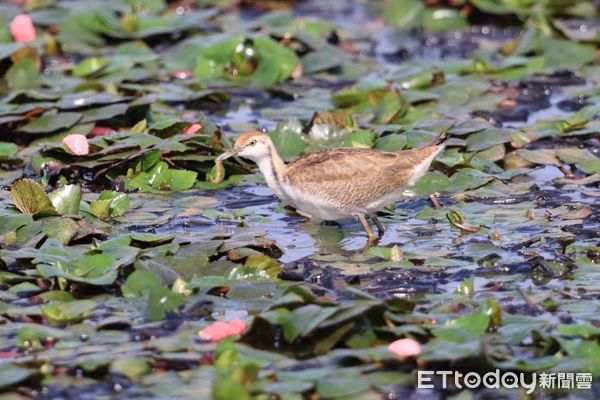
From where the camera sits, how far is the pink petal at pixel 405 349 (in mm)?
6133

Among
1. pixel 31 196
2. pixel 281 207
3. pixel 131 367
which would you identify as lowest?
pixel 281 207

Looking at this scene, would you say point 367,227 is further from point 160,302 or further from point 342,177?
point 160,302

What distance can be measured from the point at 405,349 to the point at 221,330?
3.34 feet

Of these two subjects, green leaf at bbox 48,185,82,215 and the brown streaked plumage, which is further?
the brown streaked plumage

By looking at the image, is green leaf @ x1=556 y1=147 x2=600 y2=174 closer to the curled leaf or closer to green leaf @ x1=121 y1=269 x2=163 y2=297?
green leaf @ x1=121 y1=269 x2=163 y2=297

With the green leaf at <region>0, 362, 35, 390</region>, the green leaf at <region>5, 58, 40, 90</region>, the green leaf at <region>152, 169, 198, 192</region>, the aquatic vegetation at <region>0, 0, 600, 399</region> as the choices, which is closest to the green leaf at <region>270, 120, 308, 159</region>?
the aquatic vegetation at <region>0, 0, 600, 399</region>

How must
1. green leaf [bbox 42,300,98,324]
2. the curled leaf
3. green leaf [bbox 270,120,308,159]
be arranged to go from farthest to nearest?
green leaf [bbox 270,120,308,159] → the curled leaf → green leaf [bbox 42,300,98,324]

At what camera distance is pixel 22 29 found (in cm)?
1293

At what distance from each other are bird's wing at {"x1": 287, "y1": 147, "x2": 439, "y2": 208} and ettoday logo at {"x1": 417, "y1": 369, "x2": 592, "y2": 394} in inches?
102

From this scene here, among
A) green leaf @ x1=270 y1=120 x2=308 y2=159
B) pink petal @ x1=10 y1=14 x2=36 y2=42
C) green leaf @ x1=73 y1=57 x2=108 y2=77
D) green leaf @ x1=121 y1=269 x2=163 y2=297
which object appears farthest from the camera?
pink petal @ x1=10 y1=14 x2=36 y2=42

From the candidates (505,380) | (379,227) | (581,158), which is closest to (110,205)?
(379,227)

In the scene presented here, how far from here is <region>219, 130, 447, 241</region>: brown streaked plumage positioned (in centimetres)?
851

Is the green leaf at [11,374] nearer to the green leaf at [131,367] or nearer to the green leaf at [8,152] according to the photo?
the green leaf at [131,367]

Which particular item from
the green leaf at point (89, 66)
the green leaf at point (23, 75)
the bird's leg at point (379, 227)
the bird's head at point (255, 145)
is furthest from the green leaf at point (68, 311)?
the green leaf at point (89, 66)
